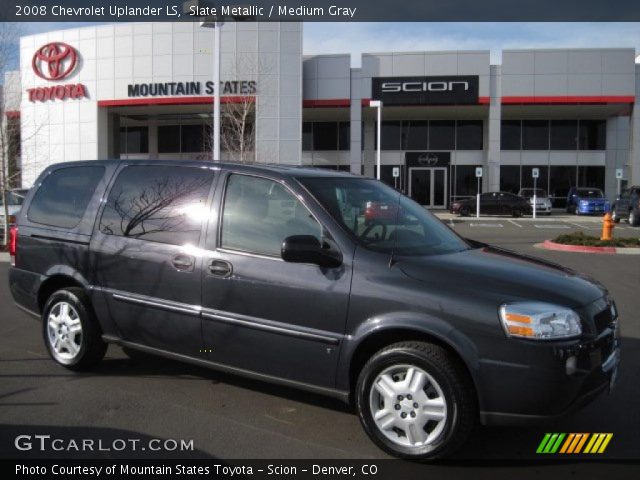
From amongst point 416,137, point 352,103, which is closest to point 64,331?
point 352,103

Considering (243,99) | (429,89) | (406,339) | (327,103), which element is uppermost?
(429,89)

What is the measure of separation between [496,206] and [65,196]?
29222mm

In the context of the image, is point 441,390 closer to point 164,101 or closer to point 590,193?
point 164,101

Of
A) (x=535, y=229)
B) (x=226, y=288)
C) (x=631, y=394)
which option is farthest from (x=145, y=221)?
(x=535, y=229)

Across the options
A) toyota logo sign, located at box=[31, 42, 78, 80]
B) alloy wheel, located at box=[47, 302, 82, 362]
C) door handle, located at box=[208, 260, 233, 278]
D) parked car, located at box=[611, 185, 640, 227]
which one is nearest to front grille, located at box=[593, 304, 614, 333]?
door handle, located at box=[208, 260, 233, 278]

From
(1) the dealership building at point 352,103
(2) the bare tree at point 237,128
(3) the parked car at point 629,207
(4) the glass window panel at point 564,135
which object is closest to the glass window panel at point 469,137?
(1) the dealership building at point 352,103

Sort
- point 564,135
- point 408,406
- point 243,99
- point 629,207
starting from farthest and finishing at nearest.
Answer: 1. point 564,135
2. point 243,99
3. point 629,207
4. point 408,406

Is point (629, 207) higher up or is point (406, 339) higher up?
point (629, 207)

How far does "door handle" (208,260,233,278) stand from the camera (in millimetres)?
4367

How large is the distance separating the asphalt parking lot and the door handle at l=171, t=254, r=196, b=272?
3.41 ft

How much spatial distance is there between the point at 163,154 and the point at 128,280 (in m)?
38.2

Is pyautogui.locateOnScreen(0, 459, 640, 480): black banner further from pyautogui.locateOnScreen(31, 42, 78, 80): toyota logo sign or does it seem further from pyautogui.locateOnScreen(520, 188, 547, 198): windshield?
pyautogui.locateOnScreen(31, 42, 78, 80): toyota logo sign

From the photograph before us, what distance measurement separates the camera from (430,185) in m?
38.8

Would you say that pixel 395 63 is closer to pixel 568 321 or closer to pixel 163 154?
pixel 163 154
